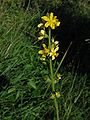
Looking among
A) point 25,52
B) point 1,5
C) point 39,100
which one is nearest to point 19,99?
point 39,100

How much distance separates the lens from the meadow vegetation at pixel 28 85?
295 centimetres

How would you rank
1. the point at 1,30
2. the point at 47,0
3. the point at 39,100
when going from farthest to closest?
the point at 47,0
the point at 1,30
the point at 39,100

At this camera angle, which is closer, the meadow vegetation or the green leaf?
the meadow vegetation

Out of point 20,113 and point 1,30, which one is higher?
point 1,30

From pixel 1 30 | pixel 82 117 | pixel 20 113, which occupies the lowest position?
pixel 82 117

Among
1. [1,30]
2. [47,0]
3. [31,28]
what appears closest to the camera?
[1,30]

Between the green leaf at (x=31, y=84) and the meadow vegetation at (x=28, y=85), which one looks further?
the green leaf at (x=31, y=84)

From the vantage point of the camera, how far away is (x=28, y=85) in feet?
10.8

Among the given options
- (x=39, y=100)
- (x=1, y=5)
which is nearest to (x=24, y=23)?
(x=1, y=5)

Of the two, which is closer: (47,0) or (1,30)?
(1,30)

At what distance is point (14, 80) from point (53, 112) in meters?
0.57

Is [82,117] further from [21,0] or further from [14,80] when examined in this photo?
[21,0]

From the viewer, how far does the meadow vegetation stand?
9.68 feet

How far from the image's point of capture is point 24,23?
4.34 m
